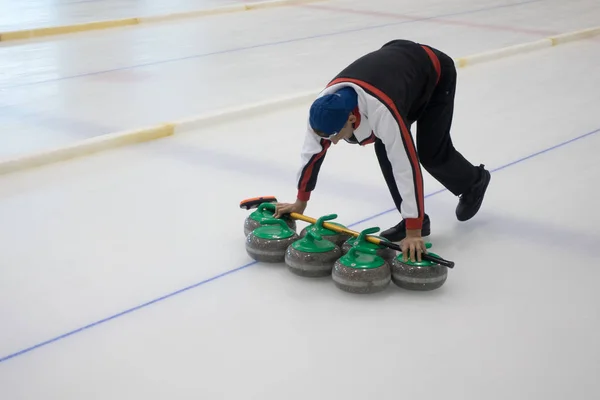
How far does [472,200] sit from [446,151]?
24 cm

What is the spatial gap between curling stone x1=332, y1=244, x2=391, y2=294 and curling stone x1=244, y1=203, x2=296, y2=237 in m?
0.36

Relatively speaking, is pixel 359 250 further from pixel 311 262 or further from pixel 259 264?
pixel 259 264

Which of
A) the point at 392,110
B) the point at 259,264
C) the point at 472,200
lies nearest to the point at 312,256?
the point at 259,264

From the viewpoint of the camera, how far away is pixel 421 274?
2.45 m

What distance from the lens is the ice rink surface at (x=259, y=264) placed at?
2.08 meters

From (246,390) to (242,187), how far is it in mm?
1541

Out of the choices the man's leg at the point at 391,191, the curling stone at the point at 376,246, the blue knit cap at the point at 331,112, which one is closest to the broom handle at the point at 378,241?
the curling stone at the point at 376,246

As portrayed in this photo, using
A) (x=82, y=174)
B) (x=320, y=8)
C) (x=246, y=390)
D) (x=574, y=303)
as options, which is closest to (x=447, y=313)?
(x=574, y=303)

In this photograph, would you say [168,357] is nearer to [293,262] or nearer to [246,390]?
[246,390]

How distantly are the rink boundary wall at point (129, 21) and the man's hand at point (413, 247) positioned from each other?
5225 millimetres

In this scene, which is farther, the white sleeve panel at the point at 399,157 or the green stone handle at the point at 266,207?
the green stone handle at the point at 266,207

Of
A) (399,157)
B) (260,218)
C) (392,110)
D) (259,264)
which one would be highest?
(392,110)

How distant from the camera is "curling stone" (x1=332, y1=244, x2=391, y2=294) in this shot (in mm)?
2432

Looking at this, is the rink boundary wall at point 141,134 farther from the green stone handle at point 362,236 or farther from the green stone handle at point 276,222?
the green stone handle at point 362,236
